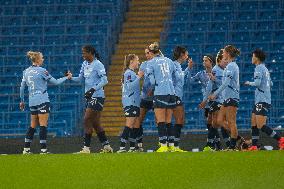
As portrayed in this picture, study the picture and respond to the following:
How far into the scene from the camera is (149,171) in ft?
32.9

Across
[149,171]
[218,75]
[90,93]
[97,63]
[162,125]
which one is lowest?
[149,171]

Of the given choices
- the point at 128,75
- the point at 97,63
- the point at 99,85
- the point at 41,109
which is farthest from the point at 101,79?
the point at 41,109

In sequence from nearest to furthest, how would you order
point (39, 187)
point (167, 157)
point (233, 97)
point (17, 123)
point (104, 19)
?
point (39, 187) → point (167, 157) → point (233, 97) → point (17, 123) → point (104, 19)

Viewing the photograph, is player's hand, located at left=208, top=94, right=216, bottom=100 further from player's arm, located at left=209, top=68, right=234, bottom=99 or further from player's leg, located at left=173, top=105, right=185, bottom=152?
player's leg, located at left=173, top=105, right=185, bottom=152

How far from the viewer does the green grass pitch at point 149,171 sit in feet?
29.1

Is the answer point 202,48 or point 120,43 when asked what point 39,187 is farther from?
point 120,43

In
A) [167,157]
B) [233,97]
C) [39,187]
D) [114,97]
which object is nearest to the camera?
[39,187]

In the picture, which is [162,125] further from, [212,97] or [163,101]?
[212,97]

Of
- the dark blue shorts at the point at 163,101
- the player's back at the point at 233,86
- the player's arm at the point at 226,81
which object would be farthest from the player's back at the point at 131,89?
the player's arm at the point at 226,81

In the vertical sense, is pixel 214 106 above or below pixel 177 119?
above

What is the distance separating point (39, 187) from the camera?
8875 mm

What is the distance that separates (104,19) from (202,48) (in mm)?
3709

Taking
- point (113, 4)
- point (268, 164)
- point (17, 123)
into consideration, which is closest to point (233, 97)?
point (268, 164)

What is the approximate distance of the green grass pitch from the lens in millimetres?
8859
